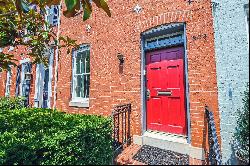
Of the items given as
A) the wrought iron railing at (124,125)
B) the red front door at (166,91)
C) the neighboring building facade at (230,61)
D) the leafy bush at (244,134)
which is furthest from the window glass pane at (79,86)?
the leafy bush at (244,134)

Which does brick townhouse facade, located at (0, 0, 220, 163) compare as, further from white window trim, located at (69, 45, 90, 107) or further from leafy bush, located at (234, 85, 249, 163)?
leafy bush, located at (234, 85, 249, 163)

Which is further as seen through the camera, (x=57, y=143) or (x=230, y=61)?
(x=230, y=61)

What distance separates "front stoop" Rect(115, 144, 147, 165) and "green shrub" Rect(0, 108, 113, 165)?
267 mm

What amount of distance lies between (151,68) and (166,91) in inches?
31.6

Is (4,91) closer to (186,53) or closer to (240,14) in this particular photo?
(186,53)

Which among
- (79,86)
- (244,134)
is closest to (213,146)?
(244,134)

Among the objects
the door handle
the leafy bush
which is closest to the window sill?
the door handle

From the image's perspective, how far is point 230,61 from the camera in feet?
14.3

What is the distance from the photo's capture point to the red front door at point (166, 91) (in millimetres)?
5402

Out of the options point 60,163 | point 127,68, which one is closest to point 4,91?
point 127,68

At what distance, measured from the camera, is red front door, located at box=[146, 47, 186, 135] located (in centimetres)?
540

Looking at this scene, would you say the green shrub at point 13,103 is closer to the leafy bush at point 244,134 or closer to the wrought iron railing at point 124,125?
the wrought iron railing at point 124,125

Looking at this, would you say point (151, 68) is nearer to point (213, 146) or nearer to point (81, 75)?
point (213, 146)

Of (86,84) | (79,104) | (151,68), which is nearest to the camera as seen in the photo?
(151,68)
